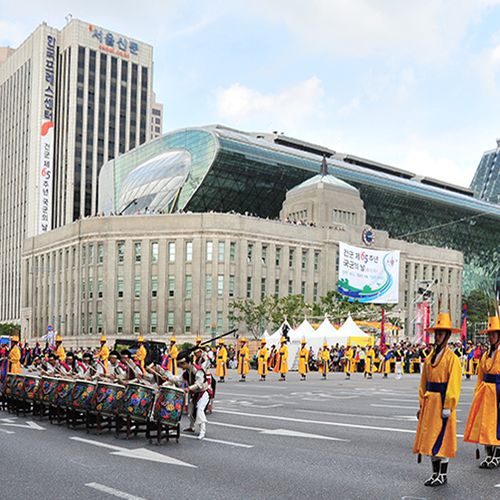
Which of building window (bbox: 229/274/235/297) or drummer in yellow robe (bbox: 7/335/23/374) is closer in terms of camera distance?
drummer in yellow robe (bbox: 7/335/23/374)

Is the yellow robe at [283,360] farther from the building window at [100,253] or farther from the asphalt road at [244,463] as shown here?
the building window at [100,253]

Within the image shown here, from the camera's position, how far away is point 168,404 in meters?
12.5

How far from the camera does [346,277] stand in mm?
73375

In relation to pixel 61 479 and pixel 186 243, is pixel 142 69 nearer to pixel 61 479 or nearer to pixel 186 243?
pixel 186 243

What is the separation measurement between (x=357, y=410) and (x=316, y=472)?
9.71m

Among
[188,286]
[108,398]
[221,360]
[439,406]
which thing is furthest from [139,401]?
[188,286]

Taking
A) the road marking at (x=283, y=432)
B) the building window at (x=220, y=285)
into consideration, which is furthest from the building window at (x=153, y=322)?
the road marking at (x=283, y=432)

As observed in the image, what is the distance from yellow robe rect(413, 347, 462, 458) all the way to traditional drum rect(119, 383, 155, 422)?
526cm

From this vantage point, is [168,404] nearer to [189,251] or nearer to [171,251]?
[189,251]

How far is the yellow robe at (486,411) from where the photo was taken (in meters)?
9.86

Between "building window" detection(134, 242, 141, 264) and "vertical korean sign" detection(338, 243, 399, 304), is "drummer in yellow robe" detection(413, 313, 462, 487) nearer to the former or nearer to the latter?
"vertical korean sign" detection(338, 243, 399, 304)

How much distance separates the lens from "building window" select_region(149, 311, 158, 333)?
7888 centimetres

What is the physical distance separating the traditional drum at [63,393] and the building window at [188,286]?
204ft

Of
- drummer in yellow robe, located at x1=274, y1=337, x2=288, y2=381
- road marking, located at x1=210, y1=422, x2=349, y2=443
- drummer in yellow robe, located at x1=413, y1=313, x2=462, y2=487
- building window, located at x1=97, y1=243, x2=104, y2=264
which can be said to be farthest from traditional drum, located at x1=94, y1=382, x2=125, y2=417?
building window, located at x1=97, y1=243, x2=104, y2=264
